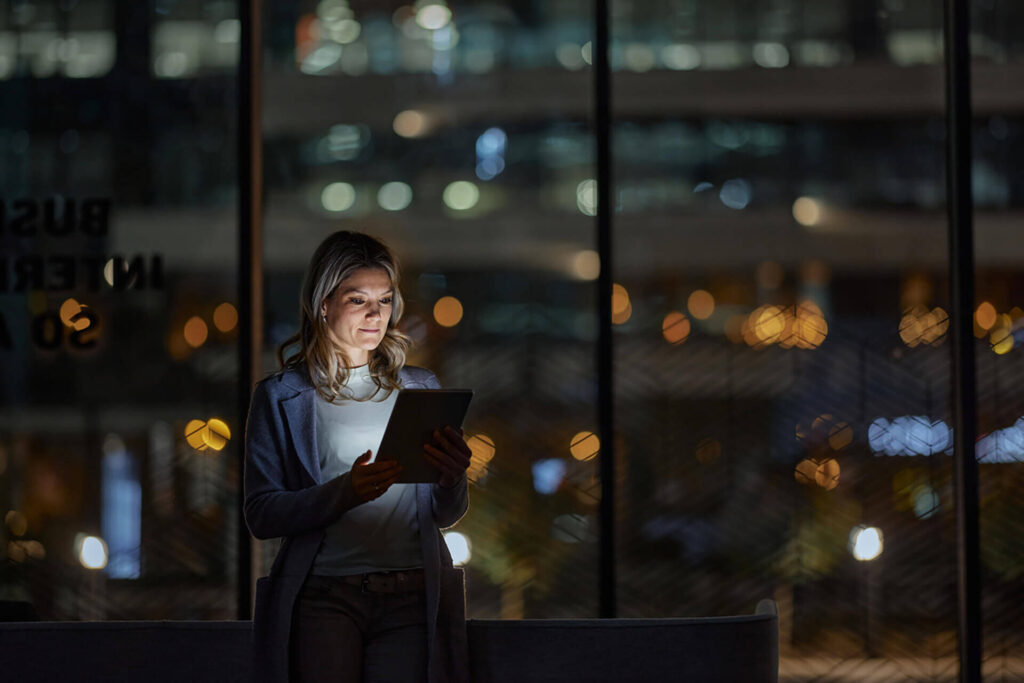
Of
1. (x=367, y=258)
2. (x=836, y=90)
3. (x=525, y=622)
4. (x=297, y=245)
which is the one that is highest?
(x=836, y=90)

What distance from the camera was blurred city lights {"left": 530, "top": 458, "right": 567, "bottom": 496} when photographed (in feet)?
13.2

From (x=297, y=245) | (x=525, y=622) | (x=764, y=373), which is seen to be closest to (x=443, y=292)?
(x=297, y=245)

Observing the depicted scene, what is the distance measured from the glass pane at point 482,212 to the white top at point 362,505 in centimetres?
175

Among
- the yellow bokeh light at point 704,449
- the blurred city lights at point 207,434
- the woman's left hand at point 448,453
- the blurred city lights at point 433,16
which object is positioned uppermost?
the blurred city lights at point 433,16

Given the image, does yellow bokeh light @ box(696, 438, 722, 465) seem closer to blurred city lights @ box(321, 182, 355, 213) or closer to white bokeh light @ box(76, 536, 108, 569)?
blurred city lights @ box(321, 182, 355, 213)

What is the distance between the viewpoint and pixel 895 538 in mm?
4035

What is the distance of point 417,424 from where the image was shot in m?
2.09

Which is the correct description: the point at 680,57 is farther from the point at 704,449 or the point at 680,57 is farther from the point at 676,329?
the point at 704,449

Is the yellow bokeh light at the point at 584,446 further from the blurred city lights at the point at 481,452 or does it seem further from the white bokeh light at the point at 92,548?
the white bokeh light at the point at 92,548

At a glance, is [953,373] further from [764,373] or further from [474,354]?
[474,354]

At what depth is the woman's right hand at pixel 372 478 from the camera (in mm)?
2057

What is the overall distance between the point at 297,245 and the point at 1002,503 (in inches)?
114

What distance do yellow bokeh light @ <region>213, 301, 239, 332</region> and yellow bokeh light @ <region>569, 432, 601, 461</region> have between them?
1.39m

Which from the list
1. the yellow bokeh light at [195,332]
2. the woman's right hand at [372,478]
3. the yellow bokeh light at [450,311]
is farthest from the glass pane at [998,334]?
the yellow bokeh light at [195,332]
